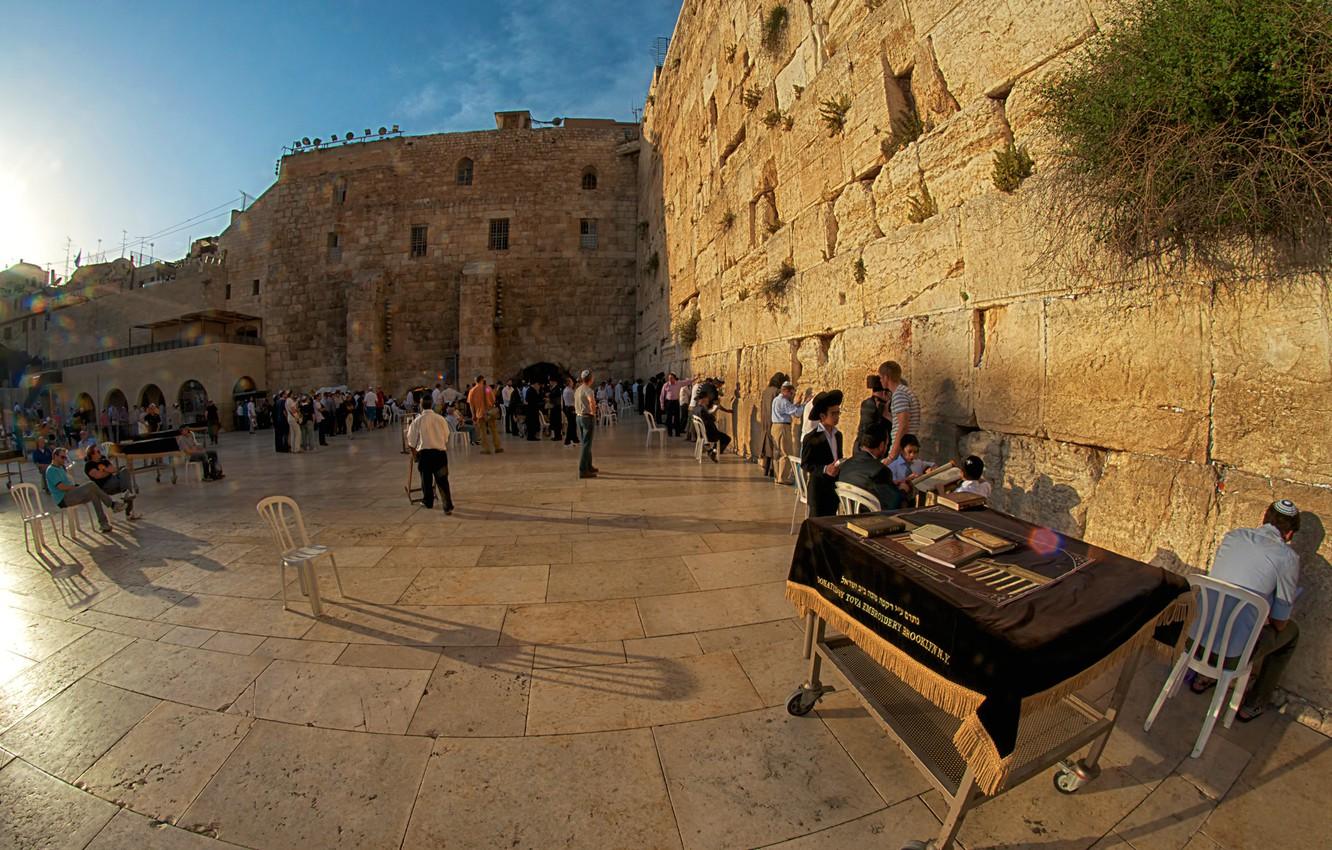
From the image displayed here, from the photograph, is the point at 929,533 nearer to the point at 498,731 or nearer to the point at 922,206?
the point at 498,731

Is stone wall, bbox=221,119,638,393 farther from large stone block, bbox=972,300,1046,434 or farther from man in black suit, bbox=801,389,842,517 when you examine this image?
large stone block, bbox=972,300,1046,434

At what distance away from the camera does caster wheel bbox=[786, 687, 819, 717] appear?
2.23m

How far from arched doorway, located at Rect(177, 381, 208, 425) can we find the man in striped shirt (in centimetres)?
2642

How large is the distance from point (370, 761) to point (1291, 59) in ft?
15.3

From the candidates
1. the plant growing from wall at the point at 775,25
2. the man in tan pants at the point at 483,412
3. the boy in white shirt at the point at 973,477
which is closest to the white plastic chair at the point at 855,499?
the boy in white shirt at the point at 973,477

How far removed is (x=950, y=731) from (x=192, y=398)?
29.3 m

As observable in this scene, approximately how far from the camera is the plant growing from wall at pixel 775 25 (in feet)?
23.4

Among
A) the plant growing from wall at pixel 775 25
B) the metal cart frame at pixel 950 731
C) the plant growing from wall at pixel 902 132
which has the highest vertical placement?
the plant growing from wall at pixel 775 25

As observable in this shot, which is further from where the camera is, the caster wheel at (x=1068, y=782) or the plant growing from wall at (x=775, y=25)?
the plant growing from wall at (x=775, y=25)

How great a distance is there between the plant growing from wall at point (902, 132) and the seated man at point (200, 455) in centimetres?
1006

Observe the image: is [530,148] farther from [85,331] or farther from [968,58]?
[85,331]

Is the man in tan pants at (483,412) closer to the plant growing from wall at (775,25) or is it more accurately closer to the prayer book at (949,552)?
the plant growing from wall at (775,25)

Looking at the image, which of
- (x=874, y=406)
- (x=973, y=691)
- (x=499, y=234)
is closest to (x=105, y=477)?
(x=874, y=406)

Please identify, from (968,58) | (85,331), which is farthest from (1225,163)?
(85,331)
